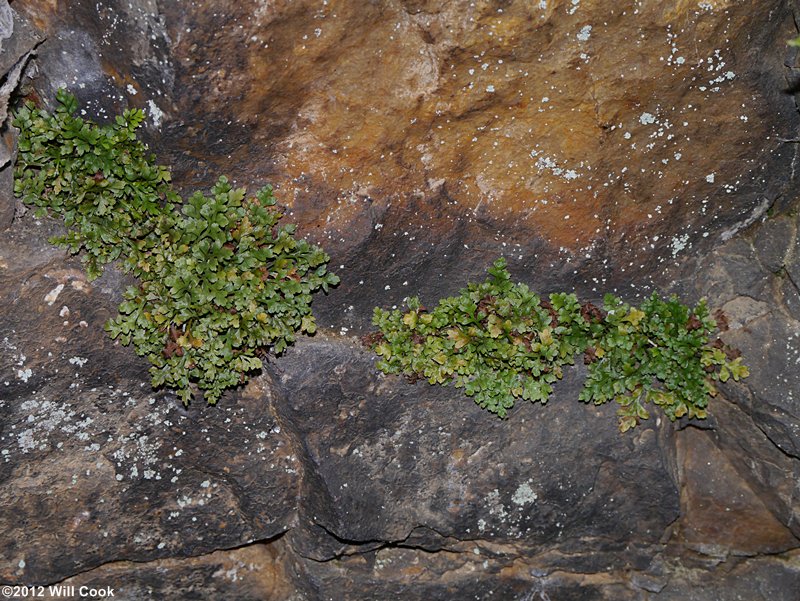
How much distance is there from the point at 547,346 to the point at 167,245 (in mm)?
2640

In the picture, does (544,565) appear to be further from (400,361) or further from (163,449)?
(163,449)

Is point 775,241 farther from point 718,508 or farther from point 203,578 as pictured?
point 203,578

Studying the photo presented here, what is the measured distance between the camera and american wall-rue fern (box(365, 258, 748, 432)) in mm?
5027

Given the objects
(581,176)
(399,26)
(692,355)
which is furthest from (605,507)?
(399,26)

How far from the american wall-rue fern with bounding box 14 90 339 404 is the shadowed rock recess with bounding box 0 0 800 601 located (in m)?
0.15

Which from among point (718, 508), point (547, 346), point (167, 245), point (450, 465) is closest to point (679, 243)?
point (547, 346)

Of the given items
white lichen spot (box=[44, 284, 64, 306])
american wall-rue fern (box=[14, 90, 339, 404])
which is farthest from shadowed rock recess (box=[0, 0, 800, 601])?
american wall-rue fern (box=[14, 90, 339, 404])

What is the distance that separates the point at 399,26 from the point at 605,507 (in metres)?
3.72

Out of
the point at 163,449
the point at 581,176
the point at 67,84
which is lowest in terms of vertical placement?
the point at 163,449

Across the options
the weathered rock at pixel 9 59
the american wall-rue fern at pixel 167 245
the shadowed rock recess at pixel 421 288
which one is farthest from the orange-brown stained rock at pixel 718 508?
the weathered rock at pixel 9 59

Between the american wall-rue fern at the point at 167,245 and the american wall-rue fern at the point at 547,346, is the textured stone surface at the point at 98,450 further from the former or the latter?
the american wall-rue fern at the point at 547,346

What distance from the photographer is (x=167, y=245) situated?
4.73 meters

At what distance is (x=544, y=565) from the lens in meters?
5.61

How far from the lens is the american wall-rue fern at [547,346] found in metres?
5.03
